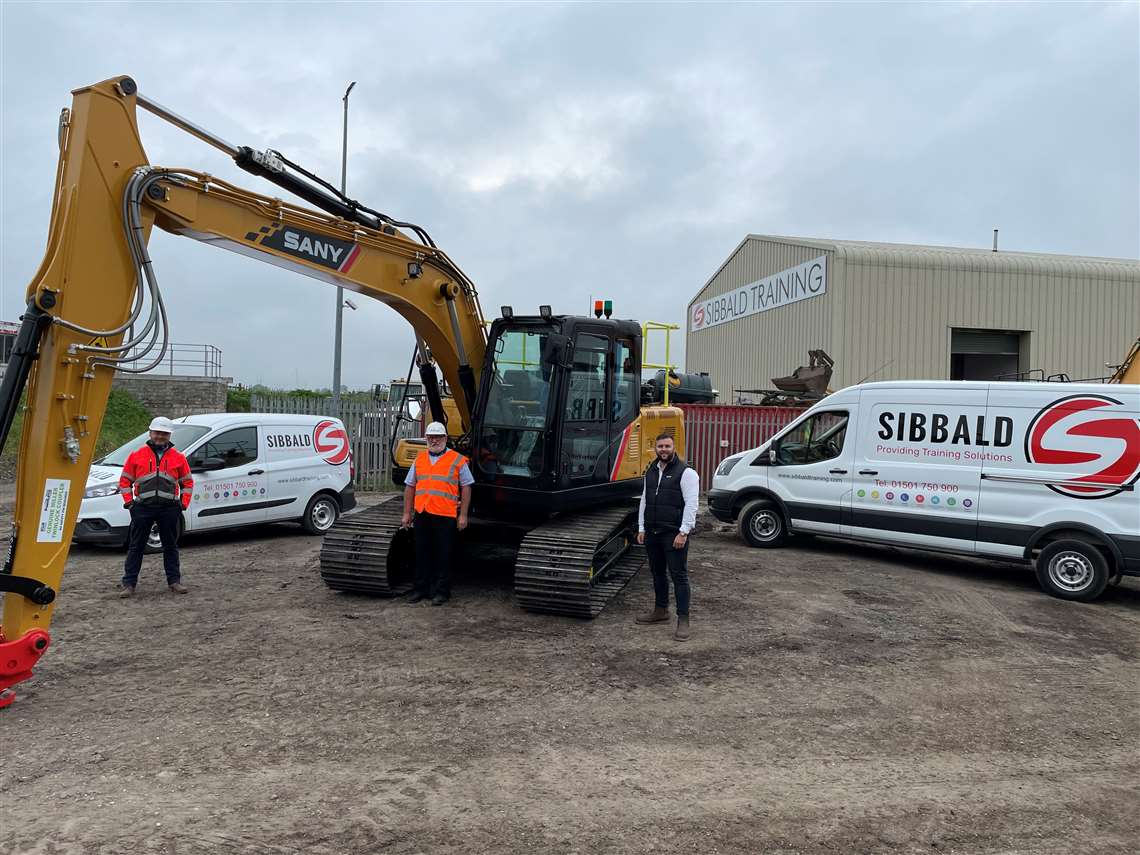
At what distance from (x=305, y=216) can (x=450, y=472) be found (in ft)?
8.15

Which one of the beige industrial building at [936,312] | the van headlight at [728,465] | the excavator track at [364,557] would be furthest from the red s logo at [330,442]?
the beige industrial building at [936,312]

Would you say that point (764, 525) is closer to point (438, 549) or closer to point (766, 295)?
point (438, 549)

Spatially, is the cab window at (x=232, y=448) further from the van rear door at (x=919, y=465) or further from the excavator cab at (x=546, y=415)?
the van rear door at (x=919, y=465)

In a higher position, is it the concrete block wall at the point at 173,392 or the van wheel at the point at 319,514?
the concrete block wall at the point at 173,392

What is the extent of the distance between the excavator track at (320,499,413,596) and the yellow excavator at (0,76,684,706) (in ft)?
0.06

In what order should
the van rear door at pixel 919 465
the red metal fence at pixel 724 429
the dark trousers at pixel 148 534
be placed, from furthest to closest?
the red metal fence at pixel 724 429 < the van rear door at pixel 919 465 < the dark trousers at pixel 148 534

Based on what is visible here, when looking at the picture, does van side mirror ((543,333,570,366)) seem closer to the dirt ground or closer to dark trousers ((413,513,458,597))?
dark trousers ((413,513,458,597))

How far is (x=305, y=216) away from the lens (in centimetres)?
667

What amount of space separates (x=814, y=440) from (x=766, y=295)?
542 inches

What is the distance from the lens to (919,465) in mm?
10133

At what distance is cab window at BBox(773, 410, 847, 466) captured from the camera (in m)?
10.9

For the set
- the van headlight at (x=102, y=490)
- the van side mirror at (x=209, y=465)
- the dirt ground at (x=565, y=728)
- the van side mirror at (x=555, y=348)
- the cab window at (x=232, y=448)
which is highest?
the van side mirror at (x=555, y=348)

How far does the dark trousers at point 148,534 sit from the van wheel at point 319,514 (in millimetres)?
3652

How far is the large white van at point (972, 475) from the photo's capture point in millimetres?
8852
